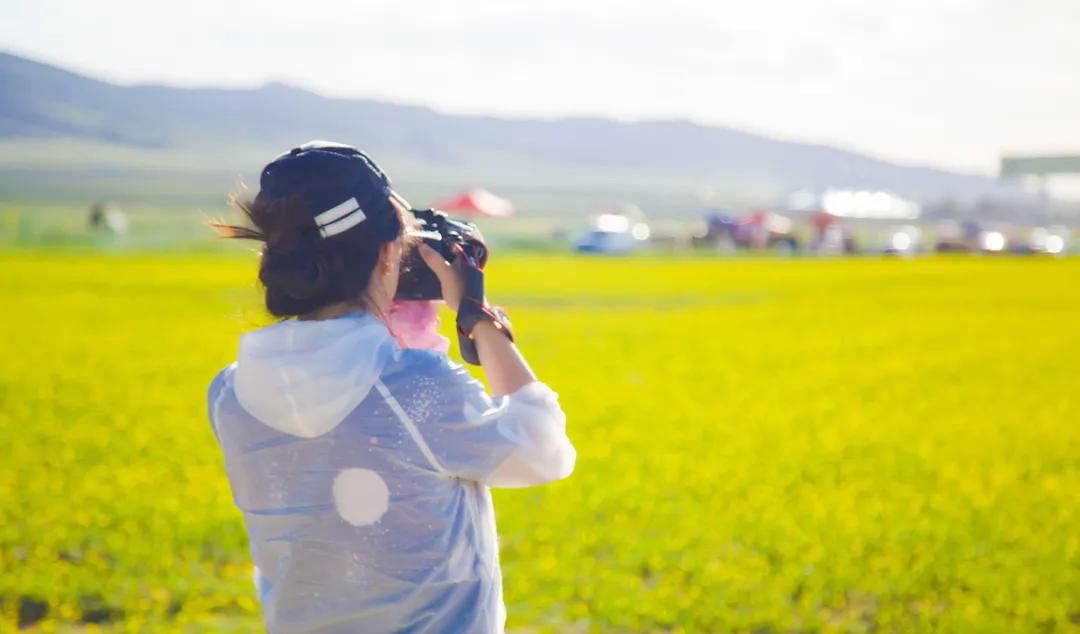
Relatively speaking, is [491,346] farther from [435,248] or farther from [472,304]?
[435,248]

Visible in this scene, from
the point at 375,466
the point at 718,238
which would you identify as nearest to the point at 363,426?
the point at 375,466

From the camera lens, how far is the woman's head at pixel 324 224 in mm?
1967

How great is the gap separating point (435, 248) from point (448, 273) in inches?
1.9

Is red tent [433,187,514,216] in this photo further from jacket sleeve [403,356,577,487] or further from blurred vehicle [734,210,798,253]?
jacket sleeve [403,356,577,487]

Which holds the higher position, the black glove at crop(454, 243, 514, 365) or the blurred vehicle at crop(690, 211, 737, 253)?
the black glove at crop(454, 243, 514, 365)

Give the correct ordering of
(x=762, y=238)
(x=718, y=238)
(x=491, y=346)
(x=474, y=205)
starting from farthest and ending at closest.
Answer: (x=474, y=205)
(x=718, y=238)
(x=762, y=238)
(x=491, y=346)

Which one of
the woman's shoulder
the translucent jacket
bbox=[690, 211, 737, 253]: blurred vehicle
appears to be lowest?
bbox=[690, 211, 737, 253]: blurred vehicle

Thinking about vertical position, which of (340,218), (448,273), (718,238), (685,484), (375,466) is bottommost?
(718,238)

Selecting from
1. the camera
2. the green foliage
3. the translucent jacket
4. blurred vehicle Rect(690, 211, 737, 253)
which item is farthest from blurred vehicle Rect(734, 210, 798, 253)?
the translucent jacket

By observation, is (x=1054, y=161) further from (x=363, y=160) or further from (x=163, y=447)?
(x=363, y=160)

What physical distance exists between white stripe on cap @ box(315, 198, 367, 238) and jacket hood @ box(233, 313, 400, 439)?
0.15 m

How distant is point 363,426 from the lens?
6.50ft

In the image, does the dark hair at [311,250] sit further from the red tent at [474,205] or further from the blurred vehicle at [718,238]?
the blurred vehicle at [718,238]

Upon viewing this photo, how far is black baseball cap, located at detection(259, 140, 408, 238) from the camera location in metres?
1.96
